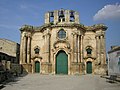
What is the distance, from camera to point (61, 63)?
108ft

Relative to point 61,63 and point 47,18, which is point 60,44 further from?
point 47,18

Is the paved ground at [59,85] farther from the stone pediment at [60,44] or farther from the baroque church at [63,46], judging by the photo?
the stone pediment at [60,44]

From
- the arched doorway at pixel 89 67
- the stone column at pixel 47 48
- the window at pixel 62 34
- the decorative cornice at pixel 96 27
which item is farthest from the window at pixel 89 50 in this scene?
the stone column at pixel 47 48

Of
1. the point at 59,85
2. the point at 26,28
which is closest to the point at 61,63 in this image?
the point at 26,28

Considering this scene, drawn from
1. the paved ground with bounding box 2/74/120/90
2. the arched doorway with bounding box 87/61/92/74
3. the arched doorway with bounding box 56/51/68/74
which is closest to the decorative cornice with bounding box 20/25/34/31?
the arched doorway with bounding box 56/51/68/74

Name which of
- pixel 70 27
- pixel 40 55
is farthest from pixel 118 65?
pixel 40 55

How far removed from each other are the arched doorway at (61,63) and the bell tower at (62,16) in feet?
19.4

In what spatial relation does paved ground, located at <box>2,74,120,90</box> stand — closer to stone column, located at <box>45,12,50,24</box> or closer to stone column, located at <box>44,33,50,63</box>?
stone column, located at <box>44,33,50,63</box>

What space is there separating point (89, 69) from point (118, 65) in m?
15.2

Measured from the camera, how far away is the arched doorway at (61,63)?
3272 centimetres

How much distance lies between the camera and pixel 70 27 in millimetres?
32812

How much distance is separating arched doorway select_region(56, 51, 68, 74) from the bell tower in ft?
19.4

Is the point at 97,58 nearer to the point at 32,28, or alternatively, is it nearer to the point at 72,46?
the point at 72,46

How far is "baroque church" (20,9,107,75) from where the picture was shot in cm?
3228
